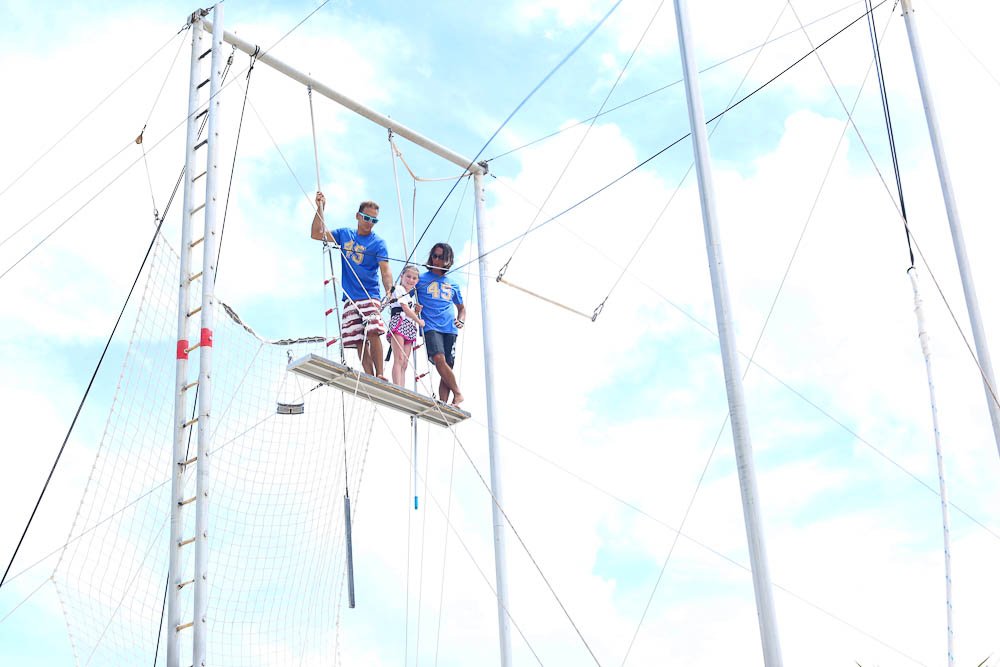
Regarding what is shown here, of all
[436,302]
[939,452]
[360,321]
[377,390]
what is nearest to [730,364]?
[939,452]

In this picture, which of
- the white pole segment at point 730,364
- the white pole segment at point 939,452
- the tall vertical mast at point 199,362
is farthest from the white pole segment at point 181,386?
the white pole segment at point 939,452

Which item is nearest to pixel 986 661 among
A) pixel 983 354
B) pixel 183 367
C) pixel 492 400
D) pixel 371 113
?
pixel 983 354

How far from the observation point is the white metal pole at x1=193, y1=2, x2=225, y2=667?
24.3 ft

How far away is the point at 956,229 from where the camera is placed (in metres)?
8.59

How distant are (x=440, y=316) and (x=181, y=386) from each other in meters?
2.51

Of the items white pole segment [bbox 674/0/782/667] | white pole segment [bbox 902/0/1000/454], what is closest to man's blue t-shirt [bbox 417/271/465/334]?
white pole segment [bbox 674/0/782/667]

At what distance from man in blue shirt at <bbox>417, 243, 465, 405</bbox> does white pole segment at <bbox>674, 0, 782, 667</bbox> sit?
3.13m

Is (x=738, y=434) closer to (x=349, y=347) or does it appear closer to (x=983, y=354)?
(x=983, y=354)

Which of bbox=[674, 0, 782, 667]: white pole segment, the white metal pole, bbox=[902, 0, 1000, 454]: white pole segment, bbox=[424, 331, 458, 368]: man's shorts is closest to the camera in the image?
bbox=[674, 0, 782, 667]: white pole segment

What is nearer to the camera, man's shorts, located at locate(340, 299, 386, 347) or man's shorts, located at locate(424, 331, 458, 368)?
man's shorts, located at locate(340, 299, 386, 347)

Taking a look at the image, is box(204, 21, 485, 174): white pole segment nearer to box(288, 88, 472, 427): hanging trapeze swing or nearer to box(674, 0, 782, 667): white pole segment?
box(288, 88, 472, 427): hanging trapeze swing

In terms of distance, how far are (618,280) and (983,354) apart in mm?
2981

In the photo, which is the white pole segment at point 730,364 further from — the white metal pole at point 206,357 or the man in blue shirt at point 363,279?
the white metal pole at point 206,357

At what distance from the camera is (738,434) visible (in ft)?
20.9
